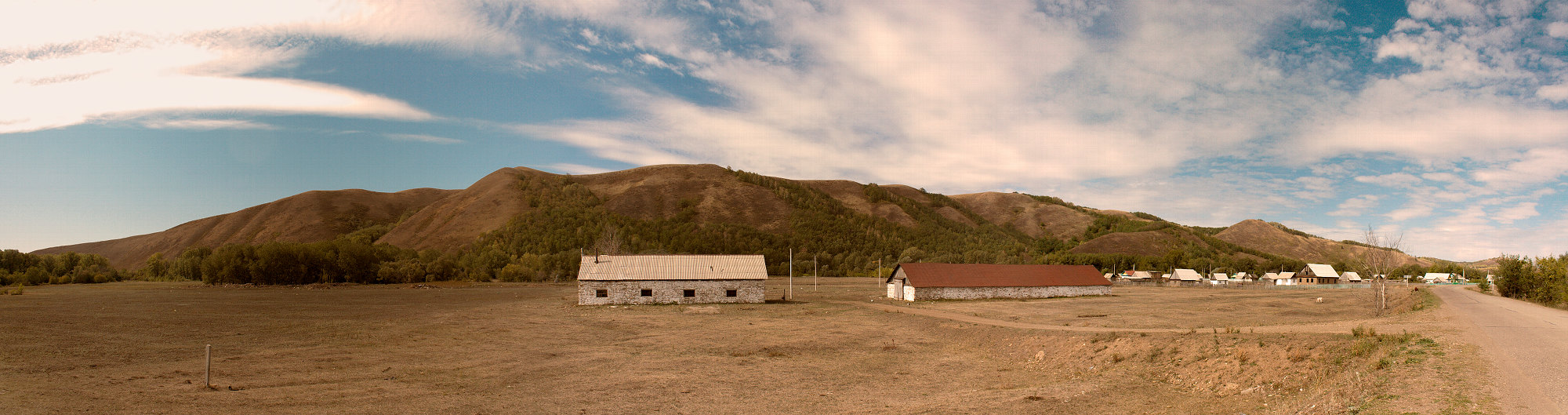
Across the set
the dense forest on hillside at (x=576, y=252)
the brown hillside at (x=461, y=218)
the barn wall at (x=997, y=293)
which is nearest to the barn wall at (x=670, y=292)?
the barn wall at (x=997, y=293)

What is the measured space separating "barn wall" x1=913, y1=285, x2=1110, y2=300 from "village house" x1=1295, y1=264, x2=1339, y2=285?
94.1m

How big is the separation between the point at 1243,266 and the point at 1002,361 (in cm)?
16627

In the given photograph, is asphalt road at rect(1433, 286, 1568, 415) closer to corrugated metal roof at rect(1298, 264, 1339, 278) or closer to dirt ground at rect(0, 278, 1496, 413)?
dirt ground at rect(0, 278, 1496, 413)

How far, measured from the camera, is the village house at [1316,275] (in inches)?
4983

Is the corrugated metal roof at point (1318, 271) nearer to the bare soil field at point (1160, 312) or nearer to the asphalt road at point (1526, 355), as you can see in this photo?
the bare soil field at point (1160, 312)

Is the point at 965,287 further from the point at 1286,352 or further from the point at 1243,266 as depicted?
the point at 1243,266

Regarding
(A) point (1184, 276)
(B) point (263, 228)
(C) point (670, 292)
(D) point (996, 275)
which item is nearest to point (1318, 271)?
(A) point (1184, 276)

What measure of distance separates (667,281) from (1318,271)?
14023 cm

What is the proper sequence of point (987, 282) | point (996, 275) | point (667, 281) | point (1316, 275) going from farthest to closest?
1. point (1316, 275)
2. point (996, 275)
3. point (987, 282)
4. point (667, 281)

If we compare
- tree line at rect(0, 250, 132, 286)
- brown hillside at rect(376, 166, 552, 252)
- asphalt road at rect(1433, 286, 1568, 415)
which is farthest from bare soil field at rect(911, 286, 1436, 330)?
tree line at rect(0, 250, 132, 286)

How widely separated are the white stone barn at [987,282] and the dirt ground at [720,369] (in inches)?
789

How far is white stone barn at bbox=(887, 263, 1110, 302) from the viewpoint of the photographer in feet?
173

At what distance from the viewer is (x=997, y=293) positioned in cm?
5588

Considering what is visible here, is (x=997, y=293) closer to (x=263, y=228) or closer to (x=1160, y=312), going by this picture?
(x=1160, y=312)
